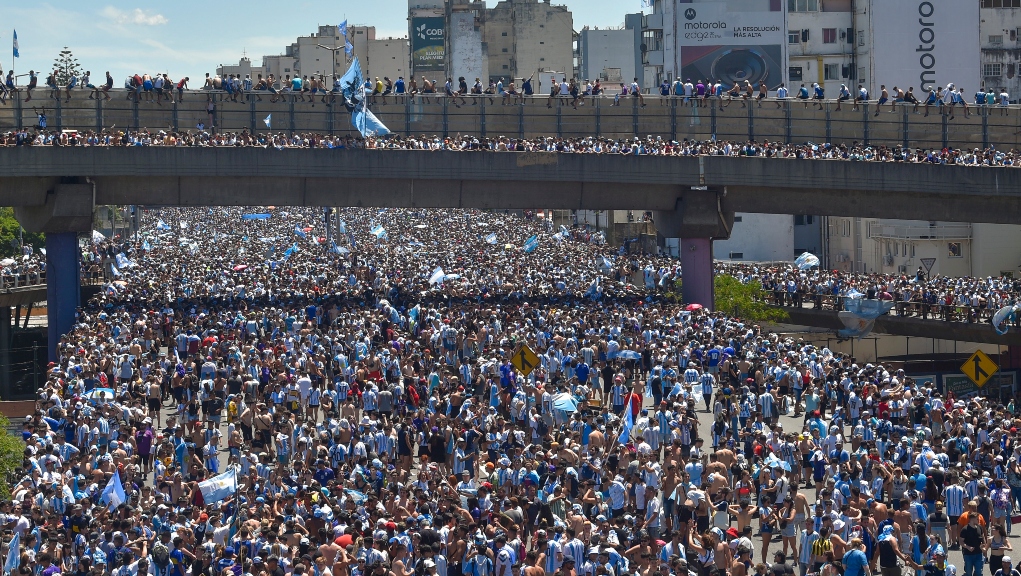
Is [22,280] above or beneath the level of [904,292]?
above

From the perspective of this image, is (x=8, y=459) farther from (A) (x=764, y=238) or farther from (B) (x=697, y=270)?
(A) (x=764, y=238)

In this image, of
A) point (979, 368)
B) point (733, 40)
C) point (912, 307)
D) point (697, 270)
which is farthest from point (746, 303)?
point (733, 40)

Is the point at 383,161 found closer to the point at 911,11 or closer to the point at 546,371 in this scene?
the point at 546,371

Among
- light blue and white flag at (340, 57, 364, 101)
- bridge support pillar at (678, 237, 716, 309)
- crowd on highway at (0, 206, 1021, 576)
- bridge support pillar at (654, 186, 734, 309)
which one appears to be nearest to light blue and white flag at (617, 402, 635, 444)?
crowd on highway at (0, 206, 1021, 576)

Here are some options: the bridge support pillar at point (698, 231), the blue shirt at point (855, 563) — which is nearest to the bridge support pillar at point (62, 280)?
the bridge support pillar at point (698, 231)

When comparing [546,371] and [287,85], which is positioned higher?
[287,85]

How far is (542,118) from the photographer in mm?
50094

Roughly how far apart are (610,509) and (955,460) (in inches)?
245

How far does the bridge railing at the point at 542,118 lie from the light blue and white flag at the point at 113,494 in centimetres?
2909

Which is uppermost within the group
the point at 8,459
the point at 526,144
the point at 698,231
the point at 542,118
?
the point at 542,118

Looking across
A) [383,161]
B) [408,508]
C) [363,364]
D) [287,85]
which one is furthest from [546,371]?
[287,85]

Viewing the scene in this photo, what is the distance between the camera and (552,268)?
5359 cm

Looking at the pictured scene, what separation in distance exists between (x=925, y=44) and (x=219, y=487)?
71.0 metres

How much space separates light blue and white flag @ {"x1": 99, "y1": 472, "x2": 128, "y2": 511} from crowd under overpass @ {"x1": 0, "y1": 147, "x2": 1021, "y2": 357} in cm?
2476
